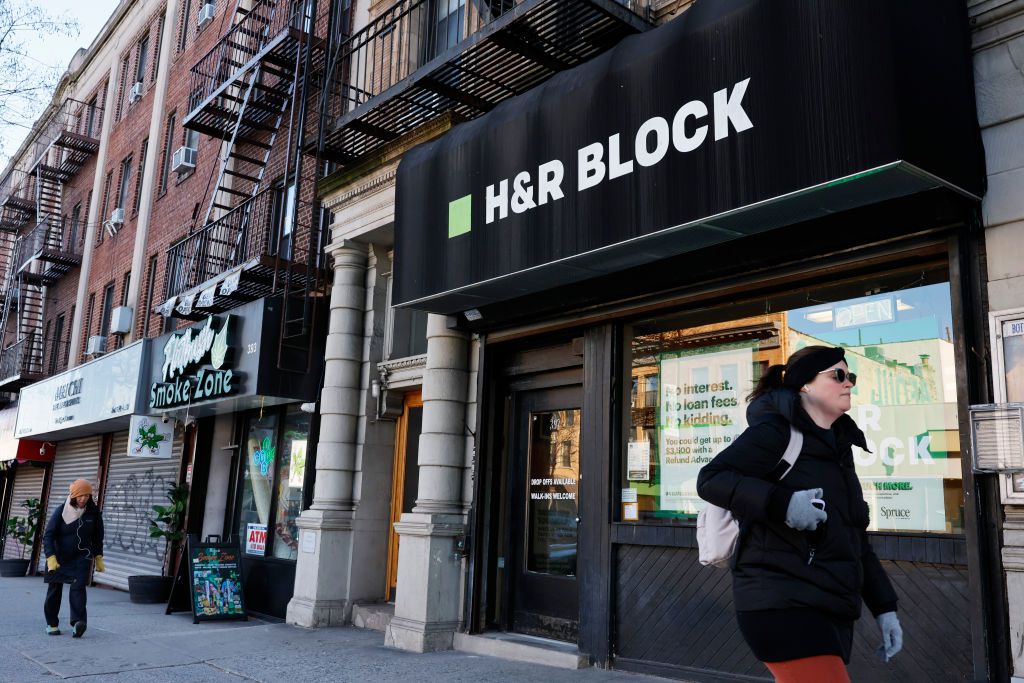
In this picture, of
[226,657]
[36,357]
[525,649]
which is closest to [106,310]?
[36,357]

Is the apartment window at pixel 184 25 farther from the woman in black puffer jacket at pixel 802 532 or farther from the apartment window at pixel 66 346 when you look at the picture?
the woman in black puffer jacket at pixel 802 532

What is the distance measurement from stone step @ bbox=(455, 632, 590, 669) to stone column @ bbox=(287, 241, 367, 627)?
7.58ft

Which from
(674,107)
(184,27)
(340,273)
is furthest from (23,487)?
(674,107)

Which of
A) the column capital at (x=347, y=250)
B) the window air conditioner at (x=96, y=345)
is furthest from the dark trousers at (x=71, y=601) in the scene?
the window air conditioner at (x=96, y=345)

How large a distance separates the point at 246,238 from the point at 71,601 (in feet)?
21.8

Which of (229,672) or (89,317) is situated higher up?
(89,317)

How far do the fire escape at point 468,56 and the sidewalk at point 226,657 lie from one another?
18.0ft

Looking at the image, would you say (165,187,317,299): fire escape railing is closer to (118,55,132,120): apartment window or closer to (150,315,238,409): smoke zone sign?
(150,315,238,409): smoke zone sign

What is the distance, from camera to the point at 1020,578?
493 cm

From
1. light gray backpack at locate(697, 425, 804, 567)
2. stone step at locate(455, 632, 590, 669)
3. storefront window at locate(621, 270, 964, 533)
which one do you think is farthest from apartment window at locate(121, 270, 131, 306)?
light gray backpack at locate(697, 425, 804, 567)

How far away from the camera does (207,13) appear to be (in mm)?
18297

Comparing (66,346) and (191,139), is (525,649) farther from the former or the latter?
(66,346)

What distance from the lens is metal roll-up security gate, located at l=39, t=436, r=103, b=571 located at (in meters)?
20.2

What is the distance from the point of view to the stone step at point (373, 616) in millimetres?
9797
